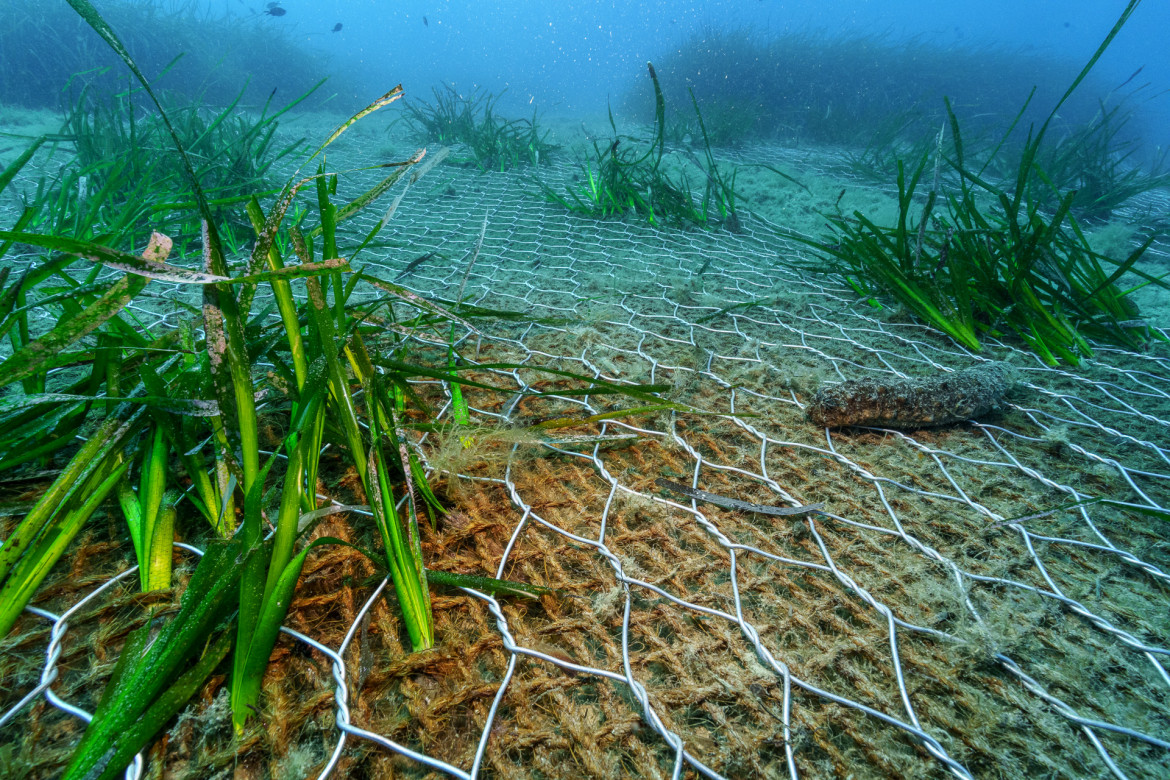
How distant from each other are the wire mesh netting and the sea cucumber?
54 mm

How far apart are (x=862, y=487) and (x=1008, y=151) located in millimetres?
9434

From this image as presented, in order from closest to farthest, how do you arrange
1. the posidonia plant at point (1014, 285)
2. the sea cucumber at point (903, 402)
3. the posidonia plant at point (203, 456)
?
1. the posidonia plant at point (203, 456)
2. the sea cucumber at point (903, 402)
3. the posidonia plant at point (1014, 285)

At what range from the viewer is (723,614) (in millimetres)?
991

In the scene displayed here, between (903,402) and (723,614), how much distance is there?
1.01 metres

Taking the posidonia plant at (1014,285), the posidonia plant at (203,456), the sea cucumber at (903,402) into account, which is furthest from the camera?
the posidonia plant at (1014,285)

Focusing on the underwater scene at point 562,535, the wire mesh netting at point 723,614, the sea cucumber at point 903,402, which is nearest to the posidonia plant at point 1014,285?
the underwater scene at point 562,535

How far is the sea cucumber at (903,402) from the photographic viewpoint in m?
1.56

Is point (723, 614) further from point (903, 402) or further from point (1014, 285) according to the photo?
point (1014, 285)

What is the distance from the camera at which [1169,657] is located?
94cm

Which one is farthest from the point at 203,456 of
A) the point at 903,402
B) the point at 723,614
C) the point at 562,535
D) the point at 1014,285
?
the point at 1014,285

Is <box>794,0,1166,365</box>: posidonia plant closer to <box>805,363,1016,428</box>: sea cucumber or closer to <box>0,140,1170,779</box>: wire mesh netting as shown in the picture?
<box>0,140,1170,779</box>: wire mesh netting

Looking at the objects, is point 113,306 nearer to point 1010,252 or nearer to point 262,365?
point 262,365

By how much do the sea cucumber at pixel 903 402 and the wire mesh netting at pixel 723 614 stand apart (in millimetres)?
54

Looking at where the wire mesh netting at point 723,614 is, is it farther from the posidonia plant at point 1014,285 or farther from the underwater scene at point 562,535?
the posidonia plant at point 1014,285
